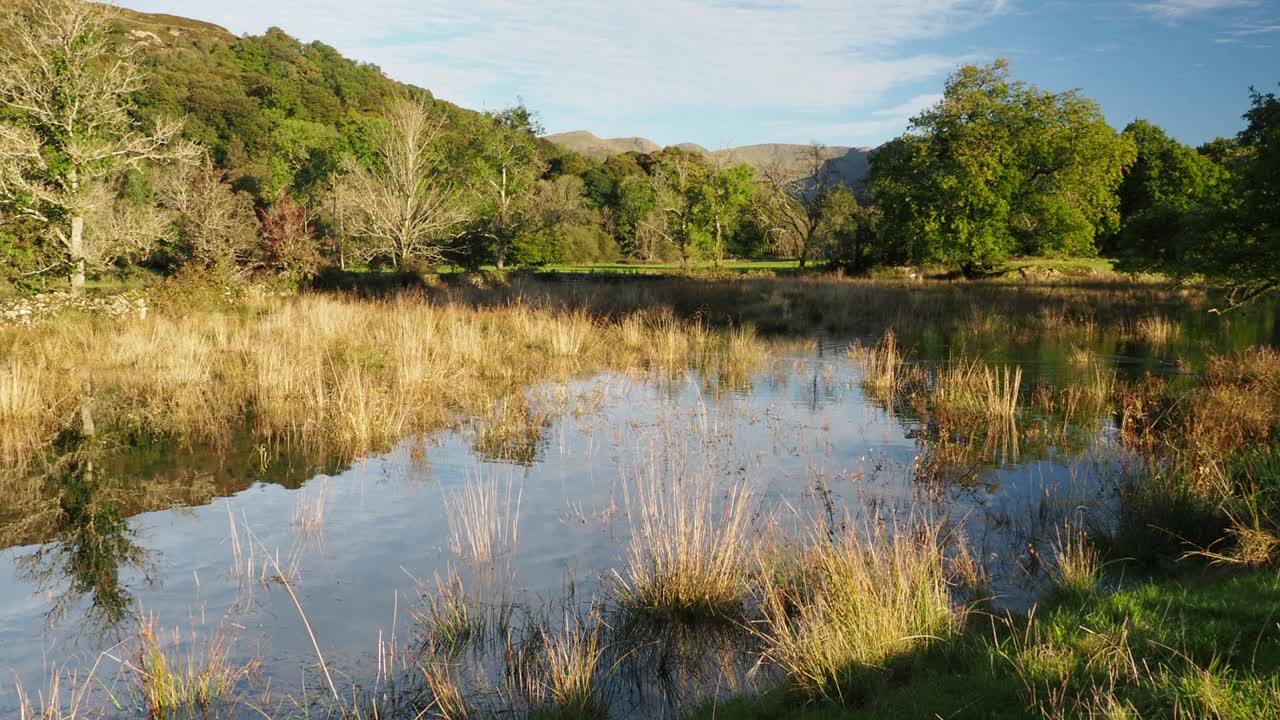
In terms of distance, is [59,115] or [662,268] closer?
[59,115]

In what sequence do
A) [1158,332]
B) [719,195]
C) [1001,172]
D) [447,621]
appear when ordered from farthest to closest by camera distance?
[719,195]
[1001,172]
[1158,332]
[447,621]

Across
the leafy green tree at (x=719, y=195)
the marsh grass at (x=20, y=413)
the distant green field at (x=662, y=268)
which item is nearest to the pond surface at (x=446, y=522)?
the marsh grass at (x=20, y=413)

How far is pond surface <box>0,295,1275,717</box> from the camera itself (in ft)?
14.9

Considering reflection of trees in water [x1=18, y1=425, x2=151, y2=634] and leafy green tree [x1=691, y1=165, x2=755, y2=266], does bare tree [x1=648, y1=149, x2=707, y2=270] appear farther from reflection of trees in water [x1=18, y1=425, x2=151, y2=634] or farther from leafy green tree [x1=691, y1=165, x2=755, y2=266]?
reflection of trees in water [x1=18, y1=425, x2=151, y2=634]

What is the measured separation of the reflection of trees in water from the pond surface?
2cm

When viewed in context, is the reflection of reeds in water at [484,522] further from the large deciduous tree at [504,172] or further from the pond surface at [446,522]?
the large deciduous tree at [504,172]

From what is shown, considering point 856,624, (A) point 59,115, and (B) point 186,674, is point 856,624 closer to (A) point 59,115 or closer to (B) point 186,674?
(B) point 186,674

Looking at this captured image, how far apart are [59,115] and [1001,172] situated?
2919cm

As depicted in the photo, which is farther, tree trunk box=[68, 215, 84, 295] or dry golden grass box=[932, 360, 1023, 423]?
tree trunk box=[68, 215, 84, 295]

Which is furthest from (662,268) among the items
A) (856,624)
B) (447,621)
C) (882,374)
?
(856,624)

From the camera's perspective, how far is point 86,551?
5.82 m

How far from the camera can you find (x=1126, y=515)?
19.2 feet

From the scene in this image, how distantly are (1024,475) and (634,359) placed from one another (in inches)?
321

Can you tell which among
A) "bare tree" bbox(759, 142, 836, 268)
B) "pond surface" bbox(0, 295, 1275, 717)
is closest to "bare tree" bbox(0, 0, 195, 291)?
"pond surface" bbox(0, 295, 1275, 717)
